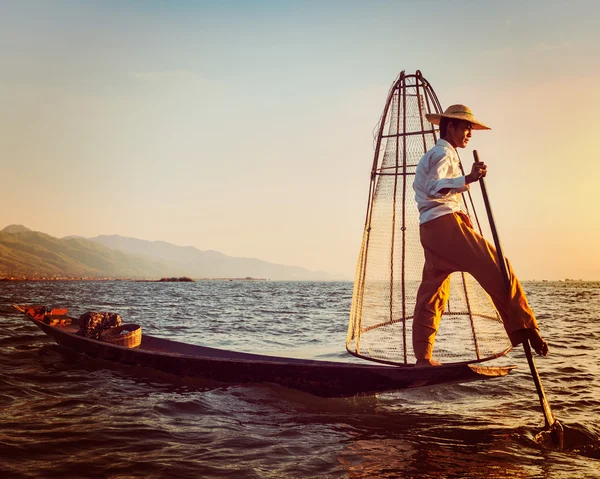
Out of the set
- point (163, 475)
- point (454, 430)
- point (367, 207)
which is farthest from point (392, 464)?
point (367, 207)

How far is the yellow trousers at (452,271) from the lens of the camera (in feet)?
13.7

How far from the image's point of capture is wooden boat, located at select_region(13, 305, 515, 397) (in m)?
4.66

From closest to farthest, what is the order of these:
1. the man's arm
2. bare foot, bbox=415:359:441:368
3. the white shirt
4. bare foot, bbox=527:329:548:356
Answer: bare foot, bbox=527:329:548:356 < the man's arm < the white shirt < bare foot, bbox=415:359:441:368

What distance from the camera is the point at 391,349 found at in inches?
275

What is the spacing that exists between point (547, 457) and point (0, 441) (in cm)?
489

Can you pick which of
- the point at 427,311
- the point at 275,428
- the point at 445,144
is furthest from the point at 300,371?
the point at 445,144

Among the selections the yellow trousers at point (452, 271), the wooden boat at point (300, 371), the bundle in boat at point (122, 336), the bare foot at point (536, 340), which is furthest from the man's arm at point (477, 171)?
the bundle in boat at point (122, 336)

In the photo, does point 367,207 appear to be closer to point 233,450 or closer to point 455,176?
point 455,176

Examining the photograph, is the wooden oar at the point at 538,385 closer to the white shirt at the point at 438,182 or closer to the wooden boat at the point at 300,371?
the white shirt at the point at 438,182

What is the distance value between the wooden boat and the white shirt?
146 centimetres

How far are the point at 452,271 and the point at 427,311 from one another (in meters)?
0.50

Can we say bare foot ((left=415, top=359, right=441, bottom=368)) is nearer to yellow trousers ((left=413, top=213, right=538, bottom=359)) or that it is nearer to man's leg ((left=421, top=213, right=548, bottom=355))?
yellow trousers ((left=413, top=213, right=538, bottom=359))

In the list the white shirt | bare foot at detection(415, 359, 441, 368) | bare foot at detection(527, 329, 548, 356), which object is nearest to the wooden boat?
bare foot at detection(415, 359, 441, 368)

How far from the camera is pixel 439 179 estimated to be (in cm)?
A: 449
